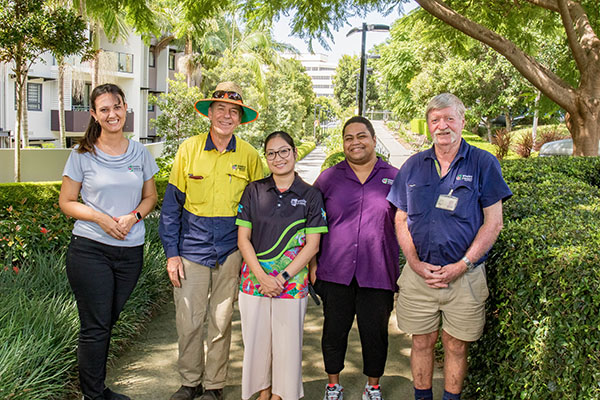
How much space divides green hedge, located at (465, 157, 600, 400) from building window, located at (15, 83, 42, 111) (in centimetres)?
2779

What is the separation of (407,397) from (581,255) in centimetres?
183

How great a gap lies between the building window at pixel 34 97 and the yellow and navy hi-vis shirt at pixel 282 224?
2700 centimetres

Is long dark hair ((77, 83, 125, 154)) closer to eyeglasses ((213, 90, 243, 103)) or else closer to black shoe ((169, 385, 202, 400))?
eyeglasses ((213, 90, 243, 103))

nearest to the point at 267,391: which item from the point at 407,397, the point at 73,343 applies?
the point at 407,397

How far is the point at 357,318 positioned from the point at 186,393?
52.8 inches

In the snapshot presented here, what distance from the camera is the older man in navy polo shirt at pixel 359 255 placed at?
367cm

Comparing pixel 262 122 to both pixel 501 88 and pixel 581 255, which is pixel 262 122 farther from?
pixel 581 255

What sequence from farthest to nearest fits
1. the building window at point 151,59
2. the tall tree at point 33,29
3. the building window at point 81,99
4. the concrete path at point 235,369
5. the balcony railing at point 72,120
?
the building window at point 151,59 < the building window at point 81,99 < the balcony railing at point 72,120 < the tall tree at point 33,29 < the concrete path at point 235,369

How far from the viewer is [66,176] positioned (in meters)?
3.49

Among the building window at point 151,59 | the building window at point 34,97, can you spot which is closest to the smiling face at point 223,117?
the building window at point 34,97

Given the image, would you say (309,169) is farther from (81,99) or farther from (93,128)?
(93,128)

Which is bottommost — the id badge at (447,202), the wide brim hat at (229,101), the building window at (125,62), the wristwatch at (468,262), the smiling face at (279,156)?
the wristwatch at (468,262)

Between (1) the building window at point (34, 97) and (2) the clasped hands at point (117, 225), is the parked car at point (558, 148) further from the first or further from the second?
(1) the building window at point (34, 97)

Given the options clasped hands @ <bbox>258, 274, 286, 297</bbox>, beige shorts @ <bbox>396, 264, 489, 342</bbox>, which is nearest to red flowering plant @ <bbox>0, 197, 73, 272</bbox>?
clasped hands @ <bbox>258, 274, 286, 297</bbox>
